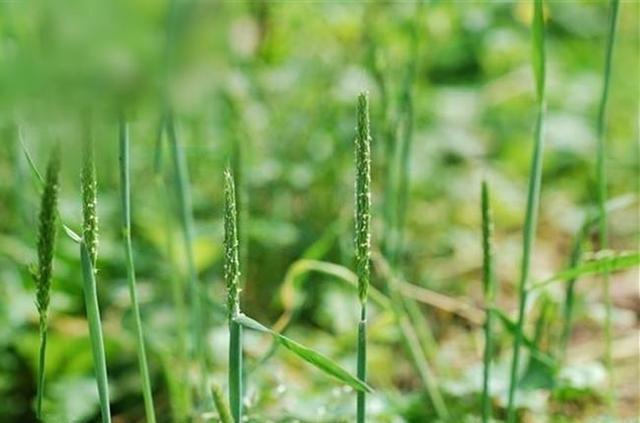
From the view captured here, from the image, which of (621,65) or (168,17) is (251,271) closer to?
(621,65)

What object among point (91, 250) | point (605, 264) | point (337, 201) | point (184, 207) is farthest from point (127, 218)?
point (337, 201)

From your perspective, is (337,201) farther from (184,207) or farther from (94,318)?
(94,318)

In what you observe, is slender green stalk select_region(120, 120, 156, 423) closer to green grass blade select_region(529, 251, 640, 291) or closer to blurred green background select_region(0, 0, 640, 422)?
blurred green background select_region(0, 0, 640, 422)

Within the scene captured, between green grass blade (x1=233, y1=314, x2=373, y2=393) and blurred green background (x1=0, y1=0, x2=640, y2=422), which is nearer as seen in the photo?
green grass blade (x1=233, y1=314, x2=373, y2=393)

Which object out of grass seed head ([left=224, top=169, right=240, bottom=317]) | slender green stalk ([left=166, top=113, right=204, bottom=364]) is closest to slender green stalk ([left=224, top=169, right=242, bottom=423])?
grass seed head ([left=224, top=169, right=240, bottom=317])

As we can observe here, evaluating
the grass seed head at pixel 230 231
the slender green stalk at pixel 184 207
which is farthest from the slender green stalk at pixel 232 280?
the slender green stalk at pixel 184 207

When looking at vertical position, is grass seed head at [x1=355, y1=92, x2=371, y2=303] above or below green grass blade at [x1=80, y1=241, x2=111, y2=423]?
above
